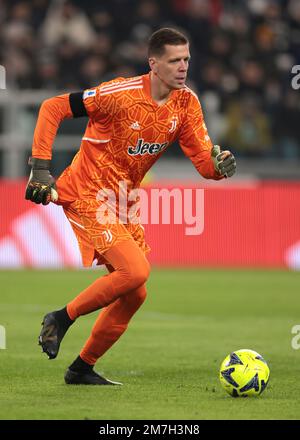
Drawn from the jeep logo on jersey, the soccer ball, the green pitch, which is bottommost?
the green pitch

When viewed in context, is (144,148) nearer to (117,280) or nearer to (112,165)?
(112,165)

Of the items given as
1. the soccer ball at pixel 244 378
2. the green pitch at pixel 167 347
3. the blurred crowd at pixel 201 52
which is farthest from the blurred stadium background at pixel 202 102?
the soccer ball at pixel 244 378

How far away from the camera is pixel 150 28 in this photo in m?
22.5

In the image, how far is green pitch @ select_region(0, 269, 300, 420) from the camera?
24.0ft

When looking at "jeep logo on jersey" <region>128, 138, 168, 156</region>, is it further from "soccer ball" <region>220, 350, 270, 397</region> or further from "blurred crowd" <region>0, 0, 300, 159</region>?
"blurred crowd" <region>0, 0, 300, 159</region>

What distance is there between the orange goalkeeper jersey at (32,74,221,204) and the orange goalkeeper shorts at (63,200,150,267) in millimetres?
95

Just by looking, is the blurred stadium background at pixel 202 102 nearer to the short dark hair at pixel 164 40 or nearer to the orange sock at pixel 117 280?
the short dark hair at pixel 164 40

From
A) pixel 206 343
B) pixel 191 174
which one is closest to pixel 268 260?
pixel 191 174

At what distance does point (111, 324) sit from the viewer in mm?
8289

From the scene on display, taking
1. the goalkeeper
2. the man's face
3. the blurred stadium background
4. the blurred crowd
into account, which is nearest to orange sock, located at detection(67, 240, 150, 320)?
the goalkeeper

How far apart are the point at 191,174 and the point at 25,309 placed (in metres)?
8.41

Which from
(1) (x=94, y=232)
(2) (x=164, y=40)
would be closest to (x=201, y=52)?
(2) (x=164, y=40)

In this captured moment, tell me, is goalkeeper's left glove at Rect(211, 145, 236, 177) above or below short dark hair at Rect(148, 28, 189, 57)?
below

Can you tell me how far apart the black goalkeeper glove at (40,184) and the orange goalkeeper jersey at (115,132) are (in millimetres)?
70
